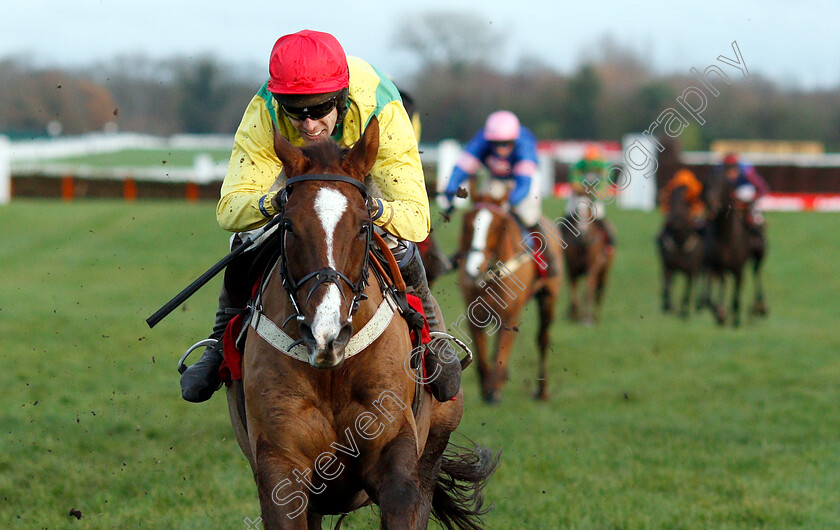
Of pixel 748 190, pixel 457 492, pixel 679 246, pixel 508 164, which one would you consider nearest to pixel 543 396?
pixel 508 164

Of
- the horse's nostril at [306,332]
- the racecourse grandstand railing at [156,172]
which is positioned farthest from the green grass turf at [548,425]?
the racecourse grandstand railing at [156,172]

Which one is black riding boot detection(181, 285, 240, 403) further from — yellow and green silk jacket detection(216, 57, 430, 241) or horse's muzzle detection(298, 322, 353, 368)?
horse's muzzle detection(298, 322, 353, 368)

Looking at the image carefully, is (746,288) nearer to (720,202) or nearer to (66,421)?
(720,202)

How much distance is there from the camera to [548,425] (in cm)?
755

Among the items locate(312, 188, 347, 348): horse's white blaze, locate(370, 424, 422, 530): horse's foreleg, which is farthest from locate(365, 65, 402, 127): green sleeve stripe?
locate(370, 424, 422, 530): horse's foreleg

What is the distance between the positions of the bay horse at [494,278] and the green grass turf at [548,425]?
16.6 inches

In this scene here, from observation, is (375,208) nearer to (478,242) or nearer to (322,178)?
(322,178)

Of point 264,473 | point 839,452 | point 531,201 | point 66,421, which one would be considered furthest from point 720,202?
point 264,473

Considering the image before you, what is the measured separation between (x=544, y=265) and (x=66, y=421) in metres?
4.21

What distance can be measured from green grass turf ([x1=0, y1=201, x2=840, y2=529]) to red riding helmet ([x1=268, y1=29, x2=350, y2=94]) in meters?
2.27

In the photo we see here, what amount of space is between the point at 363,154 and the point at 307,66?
40cm

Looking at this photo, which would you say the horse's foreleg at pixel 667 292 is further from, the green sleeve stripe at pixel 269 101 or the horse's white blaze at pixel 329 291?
the horse's white blaze at pixel 329 291

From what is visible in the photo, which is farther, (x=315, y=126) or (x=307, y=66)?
(x=315, y=126)

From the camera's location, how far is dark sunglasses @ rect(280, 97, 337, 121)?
351 cm
